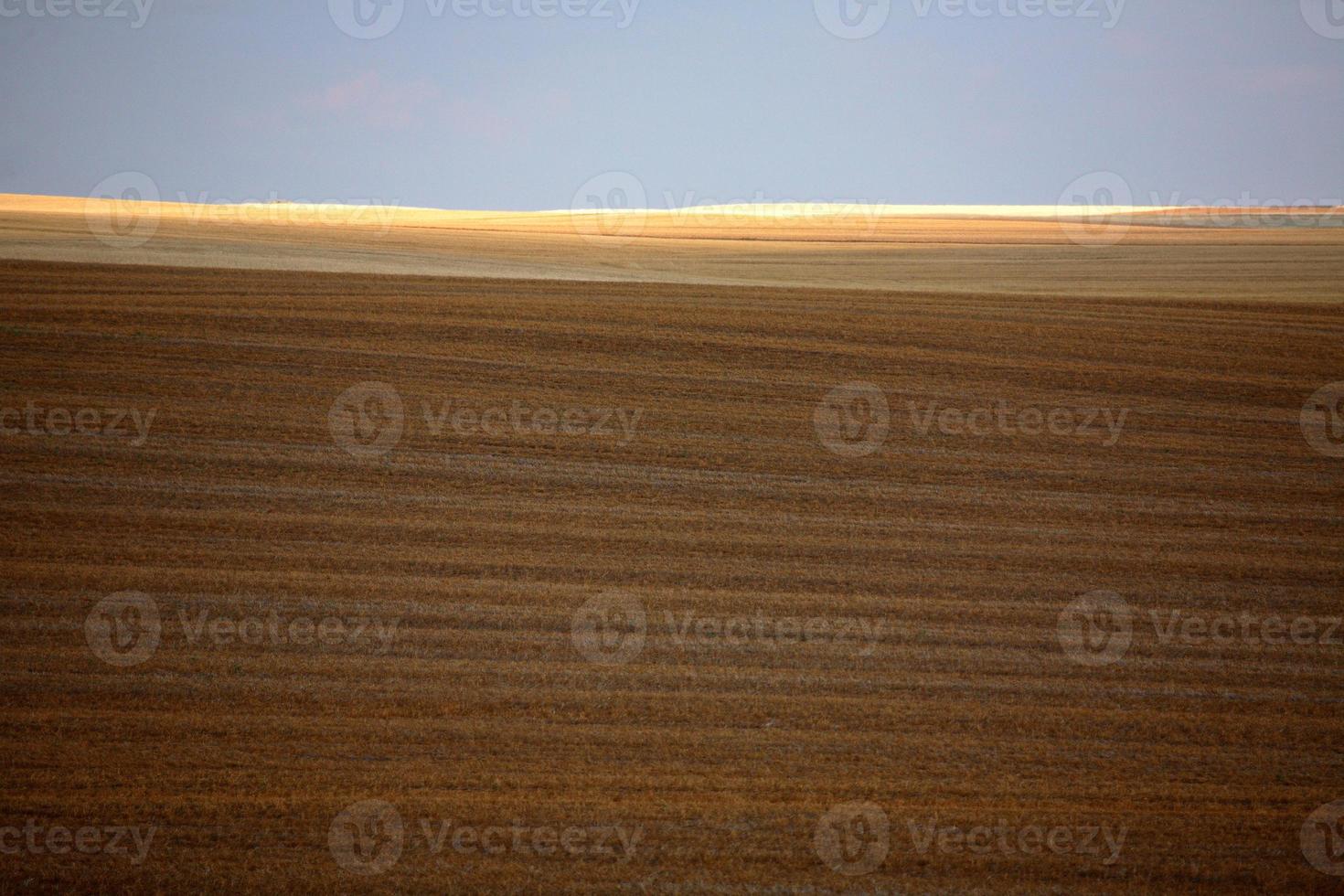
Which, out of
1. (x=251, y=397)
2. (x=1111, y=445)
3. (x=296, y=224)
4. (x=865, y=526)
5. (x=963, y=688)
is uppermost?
(x=296, y=224)

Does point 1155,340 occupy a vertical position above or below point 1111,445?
above

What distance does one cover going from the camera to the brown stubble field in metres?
3.94

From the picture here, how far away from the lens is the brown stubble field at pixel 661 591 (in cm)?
394

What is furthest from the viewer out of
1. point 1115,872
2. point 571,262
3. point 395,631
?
point 571,262

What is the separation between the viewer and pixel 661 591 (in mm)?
5609

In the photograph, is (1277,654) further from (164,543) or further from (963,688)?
(164,543)

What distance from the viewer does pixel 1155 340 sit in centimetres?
993

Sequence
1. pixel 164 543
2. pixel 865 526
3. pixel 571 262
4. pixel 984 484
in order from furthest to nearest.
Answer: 1. pixel 571 262
2. pixel 984 484
3. pixel 865 526
4. pixel 164 543

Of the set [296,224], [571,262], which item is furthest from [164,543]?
[296,224]

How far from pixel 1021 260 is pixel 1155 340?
812 cm

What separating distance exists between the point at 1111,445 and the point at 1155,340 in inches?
115

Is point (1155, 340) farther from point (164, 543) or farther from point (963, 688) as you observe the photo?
point (164, 543)

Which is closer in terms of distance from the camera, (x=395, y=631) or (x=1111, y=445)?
(x=395, y=631)

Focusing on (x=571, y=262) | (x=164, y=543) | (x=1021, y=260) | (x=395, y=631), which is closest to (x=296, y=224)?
(x=571, y=262)
